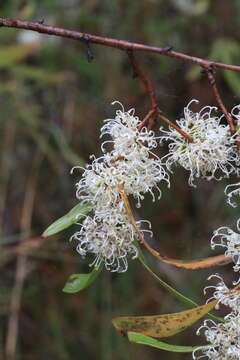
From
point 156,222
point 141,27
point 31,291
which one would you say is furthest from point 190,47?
point 31,291

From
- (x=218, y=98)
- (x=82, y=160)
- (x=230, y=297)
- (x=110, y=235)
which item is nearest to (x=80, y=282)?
(x=110, y=235)

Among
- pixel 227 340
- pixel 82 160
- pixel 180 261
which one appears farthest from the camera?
pixel 82 160

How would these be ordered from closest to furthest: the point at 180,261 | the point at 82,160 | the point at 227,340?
the point at 227,340 < the point at 180,261 < the point at 82,160

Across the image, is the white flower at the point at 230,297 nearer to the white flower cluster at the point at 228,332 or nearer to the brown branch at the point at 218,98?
the white flower cluster at the point at 228,332

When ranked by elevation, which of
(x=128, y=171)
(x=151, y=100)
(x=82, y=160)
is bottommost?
(x=128, y=171)

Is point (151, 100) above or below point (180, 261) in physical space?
above

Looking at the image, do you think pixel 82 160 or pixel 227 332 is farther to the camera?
pixel 82 160

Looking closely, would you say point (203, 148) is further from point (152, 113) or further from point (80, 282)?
point (80, 282)
